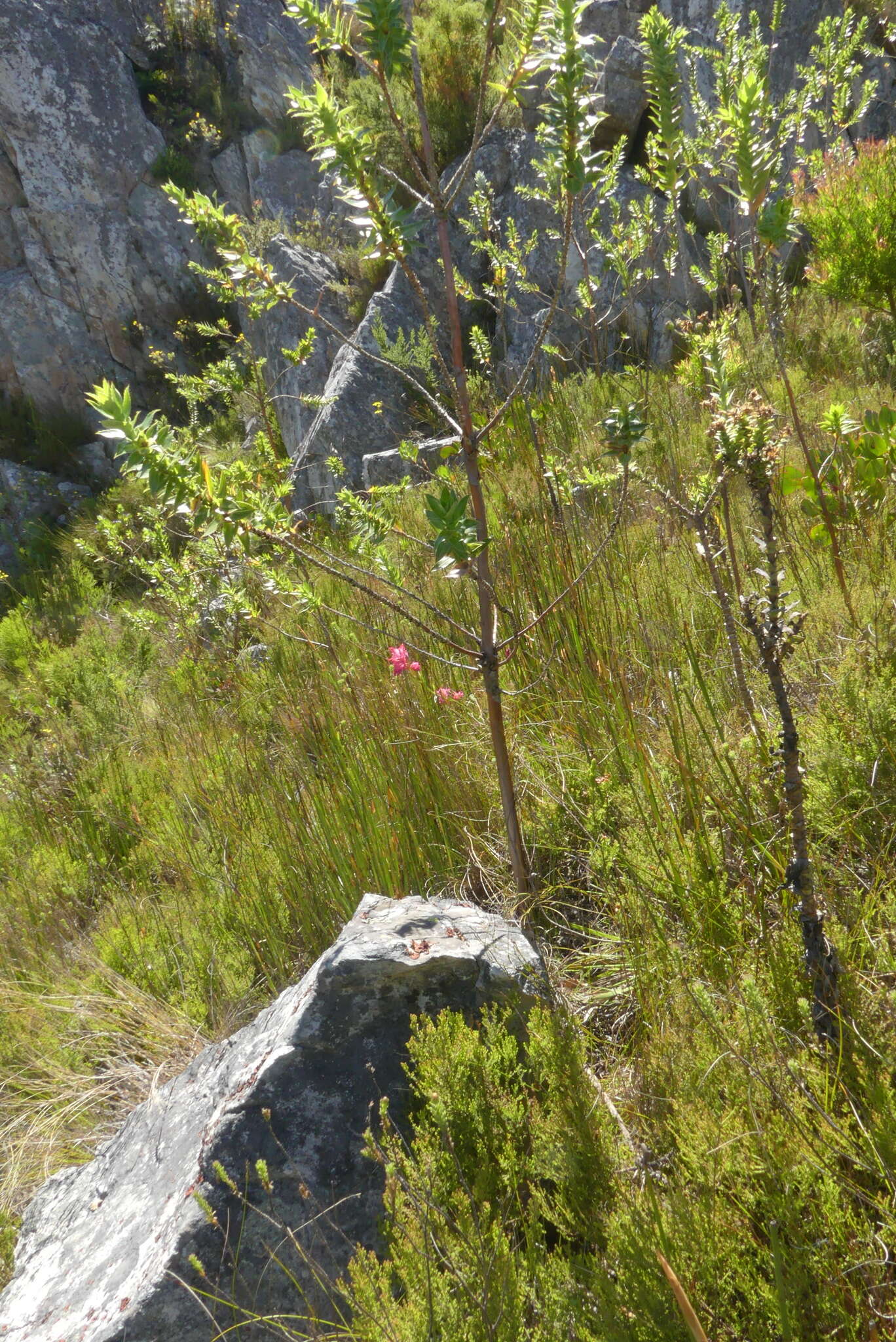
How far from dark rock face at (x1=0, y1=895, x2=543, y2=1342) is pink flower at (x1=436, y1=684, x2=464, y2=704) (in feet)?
2.49

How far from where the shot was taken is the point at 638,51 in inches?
260

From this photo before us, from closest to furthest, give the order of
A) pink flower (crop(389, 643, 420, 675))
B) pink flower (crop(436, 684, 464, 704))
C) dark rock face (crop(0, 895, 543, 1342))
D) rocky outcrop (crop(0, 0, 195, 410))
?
dark rock face (crop(0, 895, 543, 1342))
pink flower (crop(436, 684, 464, 704))
pink flower (crop(389, 643, 420, 675))
rocky outcrop (crop(0, 0, 195, 410))

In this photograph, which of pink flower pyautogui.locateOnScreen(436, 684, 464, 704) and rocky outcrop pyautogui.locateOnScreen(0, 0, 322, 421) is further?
rocky outcrop pyautogui.locateOnScreen(0, 0, 322, 421)

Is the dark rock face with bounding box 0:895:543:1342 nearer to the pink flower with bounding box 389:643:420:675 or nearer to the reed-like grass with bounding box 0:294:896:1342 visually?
the reed-like grass with bounding box 0:294:896:1342

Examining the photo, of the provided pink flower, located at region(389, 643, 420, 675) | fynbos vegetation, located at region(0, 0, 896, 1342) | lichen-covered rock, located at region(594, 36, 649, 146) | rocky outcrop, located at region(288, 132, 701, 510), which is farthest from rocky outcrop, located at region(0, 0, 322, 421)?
pink flower, located at region(389, 643, 420, 675)

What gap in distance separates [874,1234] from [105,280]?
40.6 feet

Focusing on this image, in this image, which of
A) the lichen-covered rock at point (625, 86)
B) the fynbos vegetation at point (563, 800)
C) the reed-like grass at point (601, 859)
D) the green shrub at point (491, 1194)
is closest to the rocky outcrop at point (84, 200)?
the lichen-covered rock at point (625, 86)

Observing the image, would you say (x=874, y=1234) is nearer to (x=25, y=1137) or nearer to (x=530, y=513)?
(x=25, y=1137)

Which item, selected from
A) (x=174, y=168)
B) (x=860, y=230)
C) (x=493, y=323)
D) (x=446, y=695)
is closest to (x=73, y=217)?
(x=174, y=168)

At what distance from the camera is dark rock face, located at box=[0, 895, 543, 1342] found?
1.21 metres

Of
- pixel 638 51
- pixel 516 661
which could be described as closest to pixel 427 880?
pixel 516 661

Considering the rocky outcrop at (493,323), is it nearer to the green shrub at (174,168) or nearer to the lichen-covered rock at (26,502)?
the lichen-covered rock at (26,502)

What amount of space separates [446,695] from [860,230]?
3.16 m

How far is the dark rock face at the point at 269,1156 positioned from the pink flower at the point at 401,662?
91 cm
